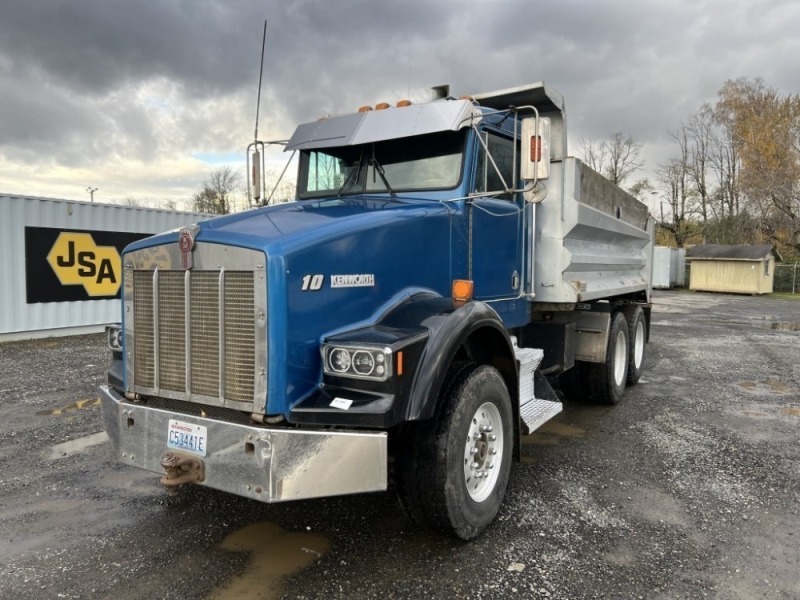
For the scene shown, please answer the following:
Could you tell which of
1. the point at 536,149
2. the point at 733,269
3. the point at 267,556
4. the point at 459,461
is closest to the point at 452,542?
the point at 459,461

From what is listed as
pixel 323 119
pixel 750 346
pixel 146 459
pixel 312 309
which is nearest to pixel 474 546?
pixel 312 309

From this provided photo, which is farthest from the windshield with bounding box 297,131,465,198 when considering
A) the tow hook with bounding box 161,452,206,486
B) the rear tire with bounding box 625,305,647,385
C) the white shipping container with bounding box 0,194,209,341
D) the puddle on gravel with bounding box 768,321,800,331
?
the puddle on gravel with bounding box 768,321,800,331

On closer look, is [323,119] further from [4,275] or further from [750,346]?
[750,346]

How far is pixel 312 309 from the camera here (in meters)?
2.89

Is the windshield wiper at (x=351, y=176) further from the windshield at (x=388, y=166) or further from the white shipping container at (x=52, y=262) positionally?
the white shipping container at (x=52, y=262)

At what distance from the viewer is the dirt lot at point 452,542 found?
2.99 m

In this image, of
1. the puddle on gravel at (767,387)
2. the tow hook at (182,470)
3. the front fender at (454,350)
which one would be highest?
the front fender at (454,350)

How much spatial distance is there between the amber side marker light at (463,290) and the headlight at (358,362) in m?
1.12

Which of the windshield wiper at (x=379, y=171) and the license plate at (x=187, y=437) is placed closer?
the license plate at (x=187, y=437)

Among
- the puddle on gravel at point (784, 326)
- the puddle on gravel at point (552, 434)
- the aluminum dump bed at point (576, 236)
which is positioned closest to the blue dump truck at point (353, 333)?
the aluminum dump bed at point (576, 236)

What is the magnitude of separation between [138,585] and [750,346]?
1239 cm

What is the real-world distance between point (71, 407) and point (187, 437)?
4392 millimetres

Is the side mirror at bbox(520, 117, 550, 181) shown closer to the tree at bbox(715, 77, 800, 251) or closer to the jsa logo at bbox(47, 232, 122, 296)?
the jsa logo at bbox(47, 232, 122, 296)

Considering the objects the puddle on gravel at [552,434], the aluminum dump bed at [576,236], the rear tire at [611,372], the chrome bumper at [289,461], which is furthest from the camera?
the rear tire at [611,372]
